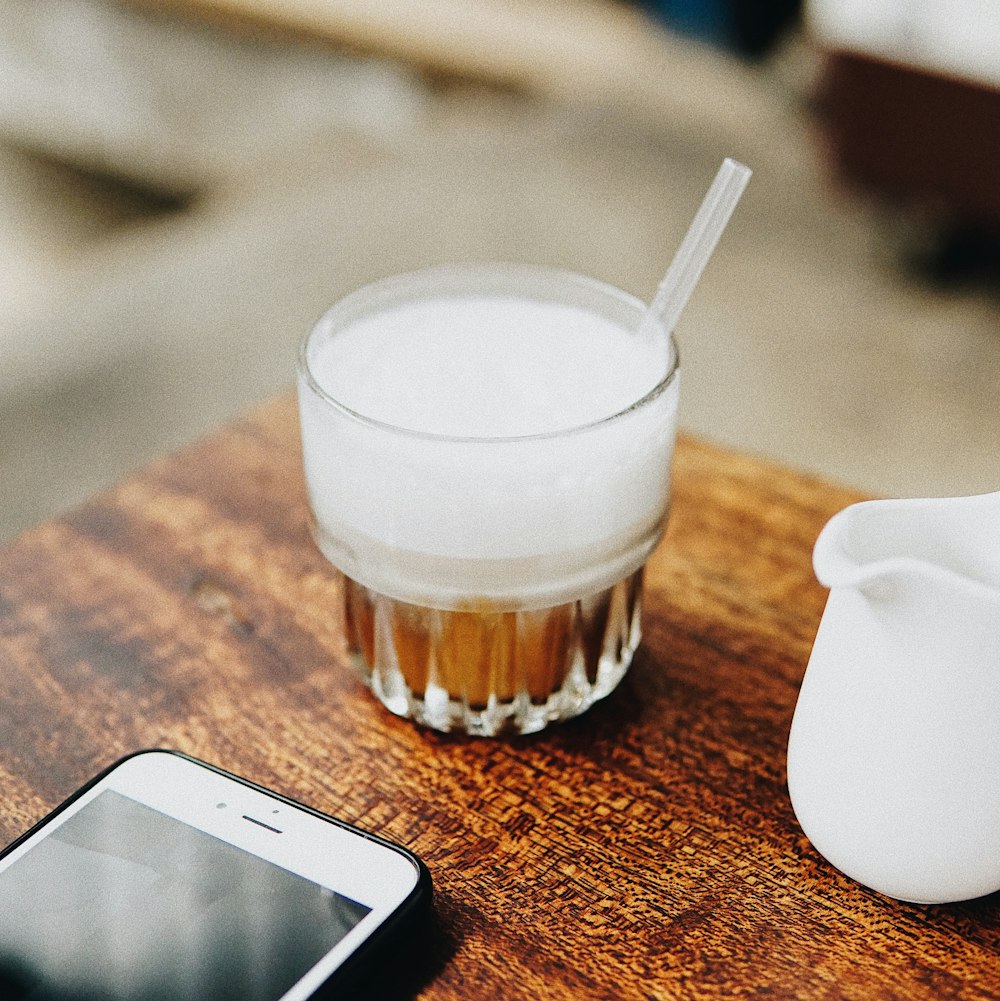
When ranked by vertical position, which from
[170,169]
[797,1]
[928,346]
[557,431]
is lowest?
[170,169]

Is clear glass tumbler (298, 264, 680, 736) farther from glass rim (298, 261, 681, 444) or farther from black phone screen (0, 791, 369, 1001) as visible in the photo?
black phone screen (0, 791, 369, 1001)

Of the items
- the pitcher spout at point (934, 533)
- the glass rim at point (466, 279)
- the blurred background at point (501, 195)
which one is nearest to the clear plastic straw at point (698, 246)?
the glass rim at point (466, 279)

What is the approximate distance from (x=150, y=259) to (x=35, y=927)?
160 centimetres

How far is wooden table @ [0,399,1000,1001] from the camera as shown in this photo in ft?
1.26

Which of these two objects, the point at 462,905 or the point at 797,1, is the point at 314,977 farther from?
the point at 797,1

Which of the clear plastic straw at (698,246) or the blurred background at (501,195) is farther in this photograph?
the blurred background at (501,195)

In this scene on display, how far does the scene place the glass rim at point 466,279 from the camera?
40 cm

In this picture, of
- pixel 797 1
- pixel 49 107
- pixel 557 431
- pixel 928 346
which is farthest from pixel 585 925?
pixel 49 107

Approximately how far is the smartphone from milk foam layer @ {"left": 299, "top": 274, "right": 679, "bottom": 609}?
0.31 feet

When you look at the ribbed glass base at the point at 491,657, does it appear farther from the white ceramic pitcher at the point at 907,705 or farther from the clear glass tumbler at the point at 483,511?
the white ceramic pitcher at the point at 907,705

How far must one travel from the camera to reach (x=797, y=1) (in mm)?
2273

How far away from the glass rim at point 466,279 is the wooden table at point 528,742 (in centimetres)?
14

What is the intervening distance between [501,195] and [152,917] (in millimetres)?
1806

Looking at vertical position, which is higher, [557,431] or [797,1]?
[557,431]
